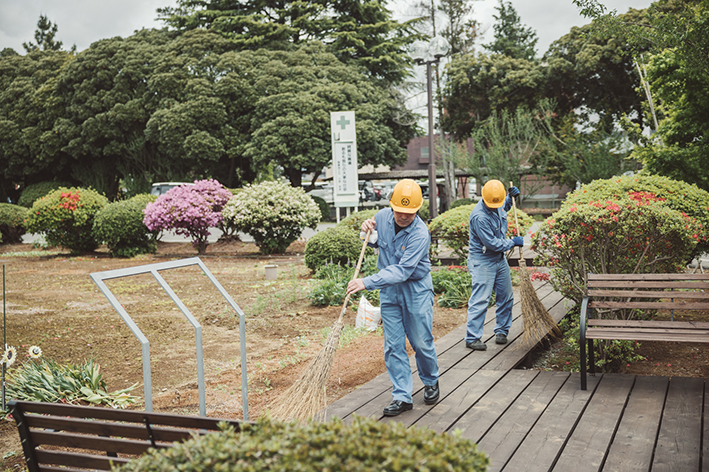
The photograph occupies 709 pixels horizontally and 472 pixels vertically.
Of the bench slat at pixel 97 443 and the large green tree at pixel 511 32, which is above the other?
the large green tree at pixel 511 32

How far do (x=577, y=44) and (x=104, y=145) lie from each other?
24.1 meters

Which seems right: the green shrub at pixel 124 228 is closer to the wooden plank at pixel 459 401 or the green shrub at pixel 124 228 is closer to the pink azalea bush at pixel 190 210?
the pink azalea bush at pixel 190 210

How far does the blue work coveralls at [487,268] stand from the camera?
5.25 metres

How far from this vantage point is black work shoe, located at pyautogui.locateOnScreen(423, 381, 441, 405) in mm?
3852

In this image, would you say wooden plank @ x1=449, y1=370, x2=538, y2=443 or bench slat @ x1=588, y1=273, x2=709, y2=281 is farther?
bench slat @ x1=588, y1=273, x2=709, y2=281

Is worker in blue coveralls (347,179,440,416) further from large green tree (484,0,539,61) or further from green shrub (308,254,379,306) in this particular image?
large green tree (484,0,539,61)

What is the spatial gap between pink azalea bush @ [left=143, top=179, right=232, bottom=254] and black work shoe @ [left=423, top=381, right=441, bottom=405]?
39.7 ft

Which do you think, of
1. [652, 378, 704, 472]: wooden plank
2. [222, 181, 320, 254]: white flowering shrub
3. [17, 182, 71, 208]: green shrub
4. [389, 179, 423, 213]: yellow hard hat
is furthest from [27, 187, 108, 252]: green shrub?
[652, 378, 704, 472]: wooden plank

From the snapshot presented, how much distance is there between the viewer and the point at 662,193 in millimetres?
6574

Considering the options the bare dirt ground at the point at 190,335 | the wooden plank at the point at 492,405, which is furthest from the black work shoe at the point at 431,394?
the bare dirt ground at the point at 190,335

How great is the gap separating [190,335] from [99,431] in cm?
476

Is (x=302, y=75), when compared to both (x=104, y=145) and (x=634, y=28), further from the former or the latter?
(x=634, y=28)

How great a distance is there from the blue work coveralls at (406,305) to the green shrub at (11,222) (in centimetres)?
1872

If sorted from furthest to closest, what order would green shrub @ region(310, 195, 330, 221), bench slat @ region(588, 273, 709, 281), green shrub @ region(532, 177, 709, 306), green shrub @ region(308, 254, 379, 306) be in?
green shrub @ region(310, 195, 330, 221), green shrub @ region(308, 254, 379, 306), green shrub @ region(532, 177, 709, 306), bench slat @ region(588, 273, 709, 281)
